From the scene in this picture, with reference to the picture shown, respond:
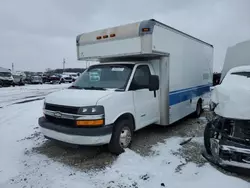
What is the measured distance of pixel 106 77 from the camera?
516 centimetres

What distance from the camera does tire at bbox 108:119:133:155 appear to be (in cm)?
441

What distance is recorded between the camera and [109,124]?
13.9 feet

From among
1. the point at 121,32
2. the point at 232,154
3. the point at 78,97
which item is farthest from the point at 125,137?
the point at 121,32

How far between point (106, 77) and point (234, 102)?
9.32 feet

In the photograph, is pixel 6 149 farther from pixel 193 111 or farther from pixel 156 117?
pixel 193 111

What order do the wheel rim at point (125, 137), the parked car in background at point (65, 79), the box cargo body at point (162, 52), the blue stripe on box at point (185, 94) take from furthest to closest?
the parked car in background at point (65, 79), the blue stripe on box at point (185, 94), the box cargo body at point (162, 52), the wheel rim at point (125, 137)

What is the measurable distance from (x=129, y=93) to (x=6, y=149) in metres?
3.21

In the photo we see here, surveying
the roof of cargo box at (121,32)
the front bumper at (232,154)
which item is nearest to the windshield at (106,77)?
the roof of cargo box at (121,32)

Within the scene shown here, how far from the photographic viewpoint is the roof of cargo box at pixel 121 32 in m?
4.89

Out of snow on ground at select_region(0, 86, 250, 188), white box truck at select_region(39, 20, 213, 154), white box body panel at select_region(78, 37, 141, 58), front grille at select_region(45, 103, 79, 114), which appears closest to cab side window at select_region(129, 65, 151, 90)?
white box truck at select_region(39, 20, 213, 154)

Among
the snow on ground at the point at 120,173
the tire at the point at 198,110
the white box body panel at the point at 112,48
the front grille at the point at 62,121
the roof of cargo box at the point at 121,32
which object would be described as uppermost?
the roof of cargo box at the point at 121,32

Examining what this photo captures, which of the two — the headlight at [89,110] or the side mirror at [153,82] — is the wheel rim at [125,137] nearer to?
the headlight at [89,110]

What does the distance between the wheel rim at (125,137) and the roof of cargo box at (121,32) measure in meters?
2.22

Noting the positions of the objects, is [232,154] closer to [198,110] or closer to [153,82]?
[153,82]
